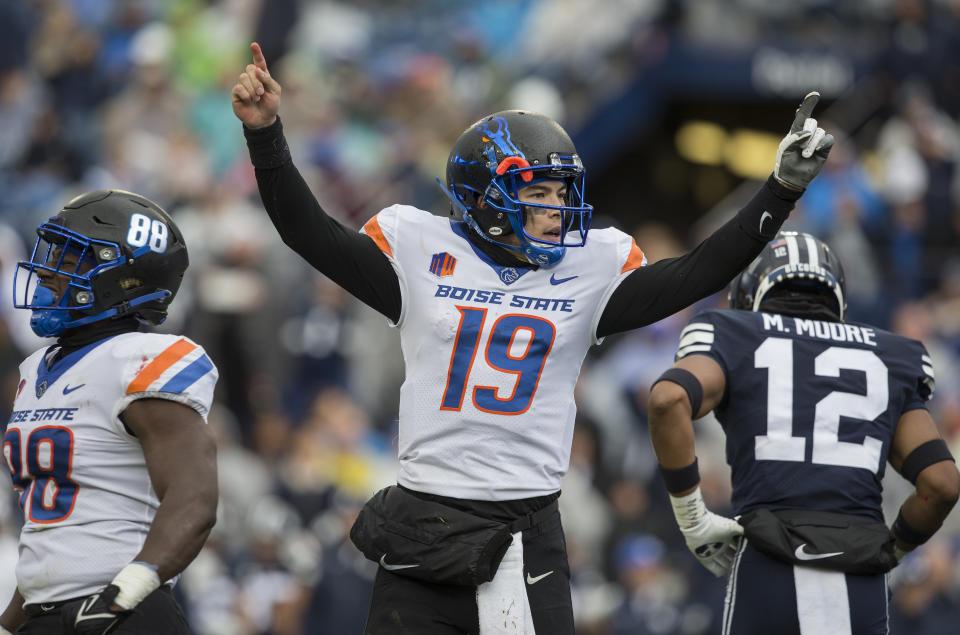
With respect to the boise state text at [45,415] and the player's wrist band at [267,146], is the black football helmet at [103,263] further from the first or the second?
the player's wrist band at [267,146]

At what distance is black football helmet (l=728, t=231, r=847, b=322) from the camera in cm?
518

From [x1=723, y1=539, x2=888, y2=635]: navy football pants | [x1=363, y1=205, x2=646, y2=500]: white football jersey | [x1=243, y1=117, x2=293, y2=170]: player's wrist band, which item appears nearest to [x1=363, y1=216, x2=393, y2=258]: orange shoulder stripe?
[x1=363, y1=205, x2=646, y2=500]: white football jersey

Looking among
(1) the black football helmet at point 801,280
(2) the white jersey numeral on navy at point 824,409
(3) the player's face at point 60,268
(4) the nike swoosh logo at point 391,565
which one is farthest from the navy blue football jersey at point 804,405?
(3) the player's face at point 60,268

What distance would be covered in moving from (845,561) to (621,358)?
6.98 m

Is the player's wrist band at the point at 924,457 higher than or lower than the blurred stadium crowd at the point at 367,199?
lower

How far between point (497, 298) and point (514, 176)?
1.29 ft

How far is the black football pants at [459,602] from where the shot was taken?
416 cm

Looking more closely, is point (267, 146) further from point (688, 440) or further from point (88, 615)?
point (688, 440)

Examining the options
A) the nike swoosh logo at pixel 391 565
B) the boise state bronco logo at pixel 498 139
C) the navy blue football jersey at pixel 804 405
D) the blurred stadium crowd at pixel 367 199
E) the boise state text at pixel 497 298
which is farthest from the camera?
the blurred stadium crowd at pixel 367 199

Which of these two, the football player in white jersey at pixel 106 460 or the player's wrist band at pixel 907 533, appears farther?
the player's wrist band at pixel 907 533

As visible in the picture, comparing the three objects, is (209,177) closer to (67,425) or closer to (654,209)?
(654,209)

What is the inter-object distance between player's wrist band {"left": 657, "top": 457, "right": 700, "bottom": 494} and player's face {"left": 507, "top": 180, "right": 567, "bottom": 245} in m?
1.06

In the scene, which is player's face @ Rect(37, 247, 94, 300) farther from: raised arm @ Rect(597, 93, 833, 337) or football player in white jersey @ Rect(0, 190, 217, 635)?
raised arm @ Rect(597, 93, 833, 337)

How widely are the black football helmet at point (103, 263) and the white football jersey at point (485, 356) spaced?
2.20 feet
